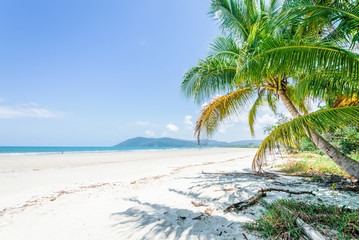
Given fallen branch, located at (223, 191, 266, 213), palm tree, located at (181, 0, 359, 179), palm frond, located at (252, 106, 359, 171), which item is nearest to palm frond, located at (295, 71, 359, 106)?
palm tree, located at (181, 0, 359, 179)

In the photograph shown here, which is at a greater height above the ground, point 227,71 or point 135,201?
point 227,71

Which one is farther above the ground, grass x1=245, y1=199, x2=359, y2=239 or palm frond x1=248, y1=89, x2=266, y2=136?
palm frond x1=248, y1=89, x2=266, y2=136

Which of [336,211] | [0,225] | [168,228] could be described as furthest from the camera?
[0,225]

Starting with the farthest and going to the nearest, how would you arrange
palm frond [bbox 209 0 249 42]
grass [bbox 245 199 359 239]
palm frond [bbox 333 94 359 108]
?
palm frond [bbox 209 0 249 42], palm frond [bbox 333 94 359 108], grass [bbox 245 199 359 239]

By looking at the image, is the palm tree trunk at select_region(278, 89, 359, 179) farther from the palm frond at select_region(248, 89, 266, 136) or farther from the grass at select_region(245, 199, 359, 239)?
the palm frond at select_region(248, 89, 266, 136)

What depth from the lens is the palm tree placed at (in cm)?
263

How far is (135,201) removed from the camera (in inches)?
146

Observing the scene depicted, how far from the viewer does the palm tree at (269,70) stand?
2.63 m

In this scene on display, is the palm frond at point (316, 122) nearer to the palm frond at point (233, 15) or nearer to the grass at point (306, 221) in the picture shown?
the grass at point (306, 221)

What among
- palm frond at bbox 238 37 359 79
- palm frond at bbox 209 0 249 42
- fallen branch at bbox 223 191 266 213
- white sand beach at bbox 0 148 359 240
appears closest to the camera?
white sand beach at bbox 0 148 359 240

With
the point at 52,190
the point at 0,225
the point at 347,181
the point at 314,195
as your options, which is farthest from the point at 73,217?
the point at 347,181

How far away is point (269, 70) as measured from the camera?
10.2ft

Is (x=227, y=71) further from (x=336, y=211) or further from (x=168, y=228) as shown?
(x=168, y=228)

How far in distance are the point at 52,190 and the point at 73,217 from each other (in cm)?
297
